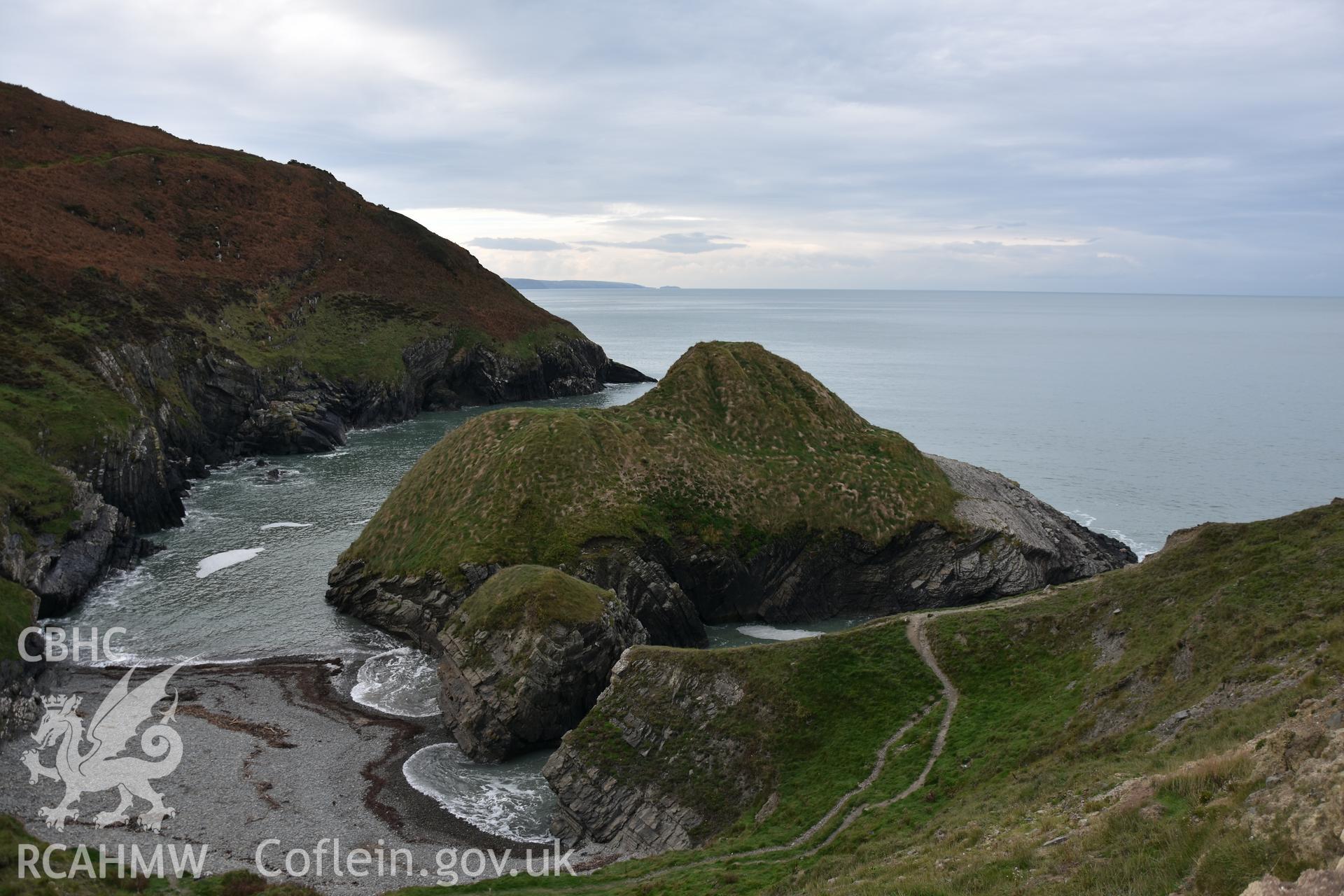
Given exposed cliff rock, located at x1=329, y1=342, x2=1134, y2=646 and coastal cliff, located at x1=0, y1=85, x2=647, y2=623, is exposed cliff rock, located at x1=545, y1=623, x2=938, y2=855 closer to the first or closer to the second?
exposed cliff rock, located at x1=329, y1=342, x2=1134, y2=646

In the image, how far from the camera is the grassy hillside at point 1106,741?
18.6 meters

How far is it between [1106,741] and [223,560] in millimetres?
69008

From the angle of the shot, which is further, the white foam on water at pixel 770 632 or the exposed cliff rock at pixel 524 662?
the white foam on water at pixel 770 632

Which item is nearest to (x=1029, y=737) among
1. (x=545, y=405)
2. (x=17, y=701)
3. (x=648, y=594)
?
(x=648, y=594)

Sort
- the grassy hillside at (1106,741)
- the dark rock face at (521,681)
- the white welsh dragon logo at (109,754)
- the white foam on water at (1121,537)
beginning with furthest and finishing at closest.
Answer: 1. the white foam on water at (1121,537)
2. the dark rock face at (521,681)
3. the white welsh dragon logo at (109,754)
4. the grassy hillside at (1106,741)

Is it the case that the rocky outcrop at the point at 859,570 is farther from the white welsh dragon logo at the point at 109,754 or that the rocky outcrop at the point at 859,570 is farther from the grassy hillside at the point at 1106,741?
the white welsh dragon logo at the point at 109,754

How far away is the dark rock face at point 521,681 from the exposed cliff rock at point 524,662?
0.04 meters

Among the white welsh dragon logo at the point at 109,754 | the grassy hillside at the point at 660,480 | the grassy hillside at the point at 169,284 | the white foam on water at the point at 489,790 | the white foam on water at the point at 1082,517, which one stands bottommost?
the white foam on water at the point at 489,790

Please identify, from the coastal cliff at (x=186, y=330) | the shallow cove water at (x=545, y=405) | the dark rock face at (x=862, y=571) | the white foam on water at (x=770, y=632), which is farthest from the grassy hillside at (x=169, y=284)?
the white foam on water at (x=770, y=632)

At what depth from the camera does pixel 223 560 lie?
74125mm

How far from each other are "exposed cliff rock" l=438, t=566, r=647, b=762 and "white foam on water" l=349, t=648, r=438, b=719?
318 cm

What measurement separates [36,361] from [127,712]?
53.8 m

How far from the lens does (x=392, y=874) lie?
3469 centimetres

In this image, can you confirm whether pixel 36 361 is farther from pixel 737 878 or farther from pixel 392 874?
pixel 737 878
